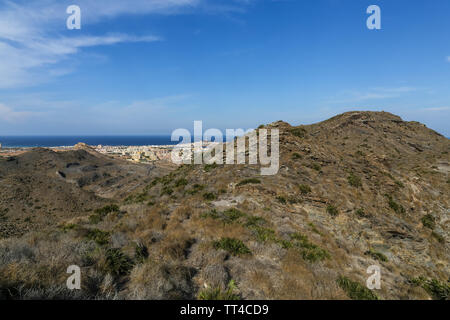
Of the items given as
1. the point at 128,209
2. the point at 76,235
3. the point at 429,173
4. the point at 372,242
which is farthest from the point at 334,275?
the point at 429,173

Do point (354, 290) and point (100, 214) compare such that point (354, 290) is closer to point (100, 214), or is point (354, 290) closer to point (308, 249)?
point (308, 249)

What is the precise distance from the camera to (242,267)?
7.42 metres

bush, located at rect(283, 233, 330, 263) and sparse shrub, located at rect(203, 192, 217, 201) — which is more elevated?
sparse shrub, located at rect(203, 192, 217, 201)

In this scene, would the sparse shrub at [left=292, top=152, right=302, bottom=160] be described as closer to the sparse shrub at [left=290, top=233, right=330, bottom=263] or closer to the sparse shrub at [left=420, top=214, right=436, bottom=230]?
the sparse shrub at [left=290, top=233, right=330, bottom=263]

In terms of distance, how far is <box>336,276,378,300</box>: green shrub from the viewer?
664 cm

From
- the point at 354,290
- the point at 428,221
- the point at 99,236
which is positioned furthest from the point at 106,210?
the point at 428,221

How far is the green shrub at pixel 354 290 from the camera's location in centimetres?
664

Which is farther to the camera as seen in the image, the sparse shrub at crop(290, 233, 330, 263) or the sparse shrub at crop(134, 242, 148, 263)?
the sparse shrub at crop(290, 233, 330, 263)

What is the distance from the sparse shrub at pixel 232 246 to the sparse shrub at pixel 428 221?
62.4ft

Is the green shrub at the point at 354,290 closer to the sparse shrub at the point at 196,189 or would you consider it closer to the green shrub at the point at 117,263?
the green shrub at the point at 117,263

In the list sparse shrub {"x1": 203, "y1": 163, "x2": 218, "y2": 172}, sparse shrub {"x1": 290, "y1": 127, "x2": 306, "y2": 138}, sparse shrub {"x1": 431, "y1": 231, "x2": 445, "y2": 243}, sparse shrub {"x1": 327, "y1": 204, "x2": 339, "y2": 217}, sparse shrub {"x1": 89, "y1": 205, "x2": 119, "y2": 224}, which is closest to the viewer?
sparse shrub {"x1": 89, "y1": 205, "x2": 119, "y2": 224}

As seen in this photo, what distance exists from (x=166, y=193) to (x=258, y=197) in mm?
8955

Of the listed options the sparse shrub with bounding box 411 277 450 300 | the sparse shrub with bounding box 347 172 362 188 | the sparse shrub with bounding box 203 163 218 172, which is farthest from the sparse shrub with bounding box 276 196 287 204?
the sparse shrub with bounding box 203 163 218 172

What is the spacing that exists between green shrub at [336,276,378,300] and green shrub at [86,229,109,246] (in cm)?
970
